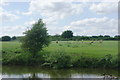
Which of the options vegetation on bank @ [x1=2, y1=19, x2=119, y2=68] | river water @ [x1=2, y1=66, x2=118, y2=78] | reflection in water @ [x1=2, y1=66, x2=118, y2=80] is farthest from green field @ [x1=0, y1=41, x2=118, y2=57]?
reflection in water @ [x1=2, y1=66, x2=118, y2=80]

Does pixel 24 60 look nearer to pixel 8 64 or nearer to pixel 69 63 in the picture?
pixel 8 64

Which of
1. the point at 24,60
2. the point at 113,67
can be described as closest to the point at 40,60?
the point at 24,60

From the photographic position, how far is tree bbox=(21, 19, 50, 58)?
34.3 m

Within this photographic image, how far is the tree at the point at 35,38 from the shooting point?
3428 cm

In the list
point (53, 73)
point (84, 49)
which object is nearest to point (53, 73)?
point (53, 73)

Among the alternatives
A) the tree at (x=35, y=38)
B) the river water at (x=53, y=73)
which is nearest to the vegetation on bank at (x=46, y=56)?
the tree at (x=35, y=38)

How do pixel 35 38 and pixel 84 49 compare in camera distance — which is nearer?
pixel 35 38

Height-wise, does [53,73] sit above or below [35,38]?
below

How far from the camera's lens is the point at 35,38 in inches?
1362

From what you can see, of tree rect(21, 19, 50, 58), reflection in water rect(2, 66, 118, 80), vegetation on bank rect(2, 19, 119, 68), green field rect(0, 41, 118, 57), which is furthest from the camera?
tree rect(21, 19, 50, 58)

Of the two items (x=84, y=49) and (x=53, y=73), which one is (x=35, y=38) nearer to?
(x=53, y=73)

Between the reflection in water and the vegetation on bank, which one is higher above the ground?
the vegetation on bank

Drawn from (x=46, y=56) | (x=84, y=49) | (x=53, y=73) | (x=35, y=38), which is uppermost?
(x=35, y=38)

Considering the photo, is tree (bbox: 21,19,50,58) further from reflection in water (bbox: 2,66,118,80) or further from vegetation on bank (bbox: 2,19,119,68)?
reflection in water (bbox: 2,66,118,80)
